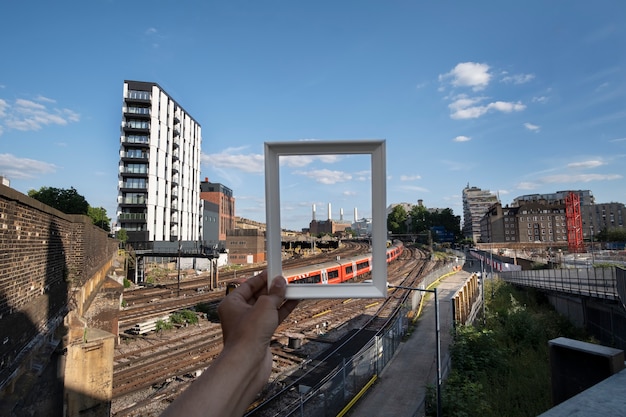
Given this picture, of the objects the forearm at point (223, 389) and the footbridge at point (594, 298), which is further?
the footbridge at point (594, 298)

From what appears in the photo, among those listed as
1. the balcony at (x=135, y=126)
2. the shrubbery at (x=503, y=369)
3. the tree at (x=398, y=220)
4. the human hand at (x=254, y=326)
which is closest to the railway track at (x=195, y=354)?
the shrubbery at (x=503, y=369)

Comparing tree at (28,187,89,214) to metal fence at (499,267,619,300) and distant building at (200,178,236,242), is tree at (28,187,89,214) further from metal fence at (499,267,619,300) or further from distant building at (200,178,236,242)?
metal fence at (499,267,619,300)

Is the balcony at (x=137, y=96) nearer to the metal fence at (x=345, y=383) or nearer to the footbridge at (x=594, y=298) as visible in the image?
the metal fence at (x=345, y=383)

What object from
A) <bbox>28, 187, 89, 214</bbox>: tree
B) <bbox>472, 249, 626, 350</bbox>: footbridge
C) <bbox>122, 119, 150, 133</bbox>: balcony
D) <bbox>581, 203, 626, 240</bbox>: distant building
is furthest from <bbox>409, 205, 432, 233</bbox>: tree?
<bbox>28, 187, 89, 214</bbox>: tree

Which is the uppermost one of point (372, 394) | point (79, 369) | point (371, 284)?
point (371, 284)

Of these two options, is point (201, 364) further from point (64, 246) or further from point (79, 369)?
point (64, 246)

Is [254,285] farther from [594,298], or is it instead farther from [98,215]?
[98,215]

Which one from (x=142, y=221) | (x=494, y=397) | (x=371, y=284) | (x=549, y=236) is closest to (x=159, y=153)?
(x=142, y=221)
